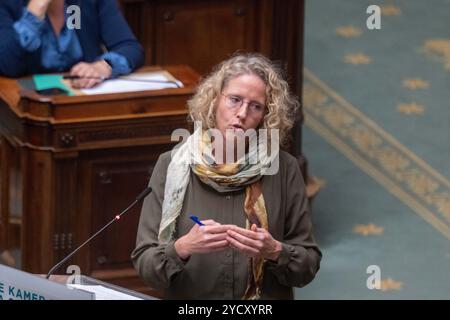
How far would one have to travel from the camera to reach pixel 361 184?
8414 mm

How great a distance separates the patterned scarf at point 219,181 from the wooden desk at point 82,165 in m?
1.65

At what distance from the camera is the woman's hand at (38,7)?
6.83 m

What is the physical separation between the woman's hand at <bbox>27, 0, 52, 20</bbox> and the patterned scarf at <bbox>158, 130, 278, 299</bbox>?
2043 millimetres

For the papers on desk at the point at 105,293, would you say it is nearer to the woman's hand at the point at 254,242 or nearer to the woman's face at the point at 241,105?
the woman's hand at the point at 254,242

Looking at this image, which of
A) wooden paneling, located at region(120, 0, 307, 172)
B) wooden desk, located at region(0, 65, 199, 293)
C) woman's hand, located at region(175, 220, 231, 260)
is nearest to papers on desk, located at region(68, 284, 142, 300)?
woman's hand, located at region(175, 220, 231, 260)

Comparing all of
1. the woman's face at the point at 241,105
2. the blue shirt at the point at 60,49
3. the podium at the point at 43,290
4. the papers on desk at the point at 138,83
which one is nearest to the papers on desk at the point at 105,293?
the podium at the point at 43,290

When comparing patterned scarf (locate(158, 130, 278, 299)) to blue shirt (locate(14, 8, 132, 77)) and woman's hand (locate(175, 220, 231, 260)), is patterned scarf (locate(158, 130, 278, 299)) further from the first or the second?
blue shirt (locate(14, 8, 132, 77))

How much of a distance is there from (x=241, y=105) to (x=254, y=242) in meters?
0.43

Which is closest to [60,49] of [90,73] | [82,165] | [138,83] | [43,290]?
[90,73]

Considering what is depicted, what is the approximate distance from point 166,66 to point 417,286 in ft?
5.07

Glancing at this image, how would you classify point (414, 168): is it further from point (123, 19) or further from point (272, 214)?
point (272, 214)

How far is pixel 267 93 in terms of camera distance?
16.1 ft

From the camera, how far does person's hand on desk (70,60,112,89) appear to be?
6.77m
